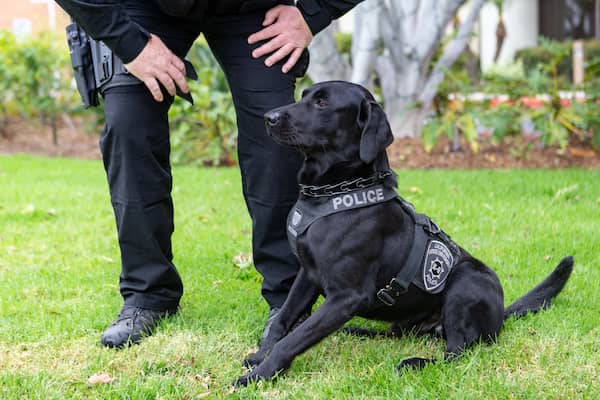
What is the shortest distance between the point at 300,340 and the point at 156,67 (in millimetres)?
1177

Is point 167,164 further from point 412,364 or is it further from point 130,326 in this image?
point 412,364

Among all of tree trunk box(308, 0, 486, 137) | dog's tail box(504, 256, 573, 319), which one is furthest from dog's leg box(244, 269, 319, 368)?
tree trunk box(308, 0, 486, 137)

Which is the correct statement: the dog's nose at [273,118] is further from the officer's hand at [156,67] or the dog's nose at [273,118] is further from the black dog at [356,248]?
the officer's hand at [156,67]

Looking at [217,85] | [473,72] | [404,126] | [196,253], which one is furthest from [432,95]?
[473,72]

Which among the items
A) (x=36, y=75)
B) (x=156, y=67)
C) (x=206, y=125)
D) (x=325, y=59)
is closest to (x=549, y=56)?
(x=325, y=59)

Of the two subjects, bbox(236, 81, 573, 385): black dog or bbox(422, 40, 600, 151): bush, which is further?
bbox(422, 40, 600, 151): bush

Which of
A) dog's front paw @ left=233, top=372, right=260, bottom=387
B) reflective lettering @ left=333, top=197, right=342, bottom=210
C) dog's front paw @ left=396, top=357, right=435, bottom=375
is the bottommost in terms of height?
dog's front paw @ left=396, top=357, right=435, bottom=375

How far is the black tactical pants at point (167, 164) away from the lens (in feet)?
9.52

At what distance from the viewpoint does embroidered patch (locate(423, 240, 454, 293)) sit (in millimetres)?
2725

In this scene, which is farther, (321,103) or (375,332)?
(375,332)

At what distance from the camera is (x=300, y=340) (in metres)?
2.50

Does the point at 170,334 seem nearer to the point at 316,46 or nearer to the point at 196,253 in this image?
the point at 196,253

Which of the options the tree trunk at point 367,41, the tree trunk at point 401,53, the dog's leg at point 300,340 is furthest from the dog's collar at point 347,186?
the tree trunk at point 401,53

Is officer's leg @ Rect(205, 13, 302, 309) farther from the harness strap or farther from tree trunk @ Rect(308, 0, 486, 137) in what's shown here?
tree trunk @ Rect(308, 0, 486, 137)
